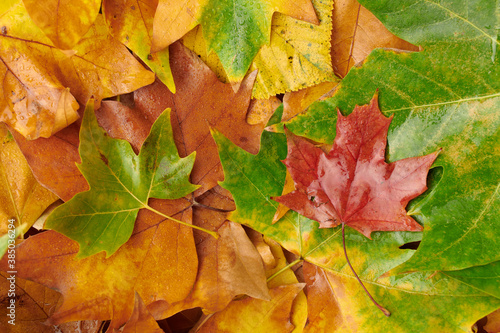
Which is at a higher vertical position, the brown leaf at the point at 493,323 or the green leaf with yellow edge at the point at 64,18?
the green leaf with yellow edge at the point at 64,18

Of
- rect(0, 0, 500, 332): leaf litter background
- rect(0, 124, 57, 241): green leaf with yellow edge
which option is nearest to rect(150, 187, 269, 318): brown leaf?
rect(0, 0, 500, 332): leaf litter background

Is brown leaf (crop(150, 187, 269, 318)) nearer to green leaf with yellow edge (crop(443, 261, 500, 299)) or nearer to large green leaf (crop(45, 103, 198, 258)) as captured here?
large green leaf (crop(45, 103, 198, 258))

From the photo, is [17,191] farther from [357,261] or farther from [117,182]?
[357,261]

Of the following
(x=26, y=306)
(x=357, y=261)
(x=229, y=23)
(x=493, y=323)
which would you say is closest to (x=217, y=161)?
(x=229, y=23)

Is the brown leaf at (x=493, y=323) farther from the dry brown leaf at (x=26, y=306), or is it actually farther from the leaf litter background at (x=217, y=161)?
the dry brown leaf at (x=26, y=306)
